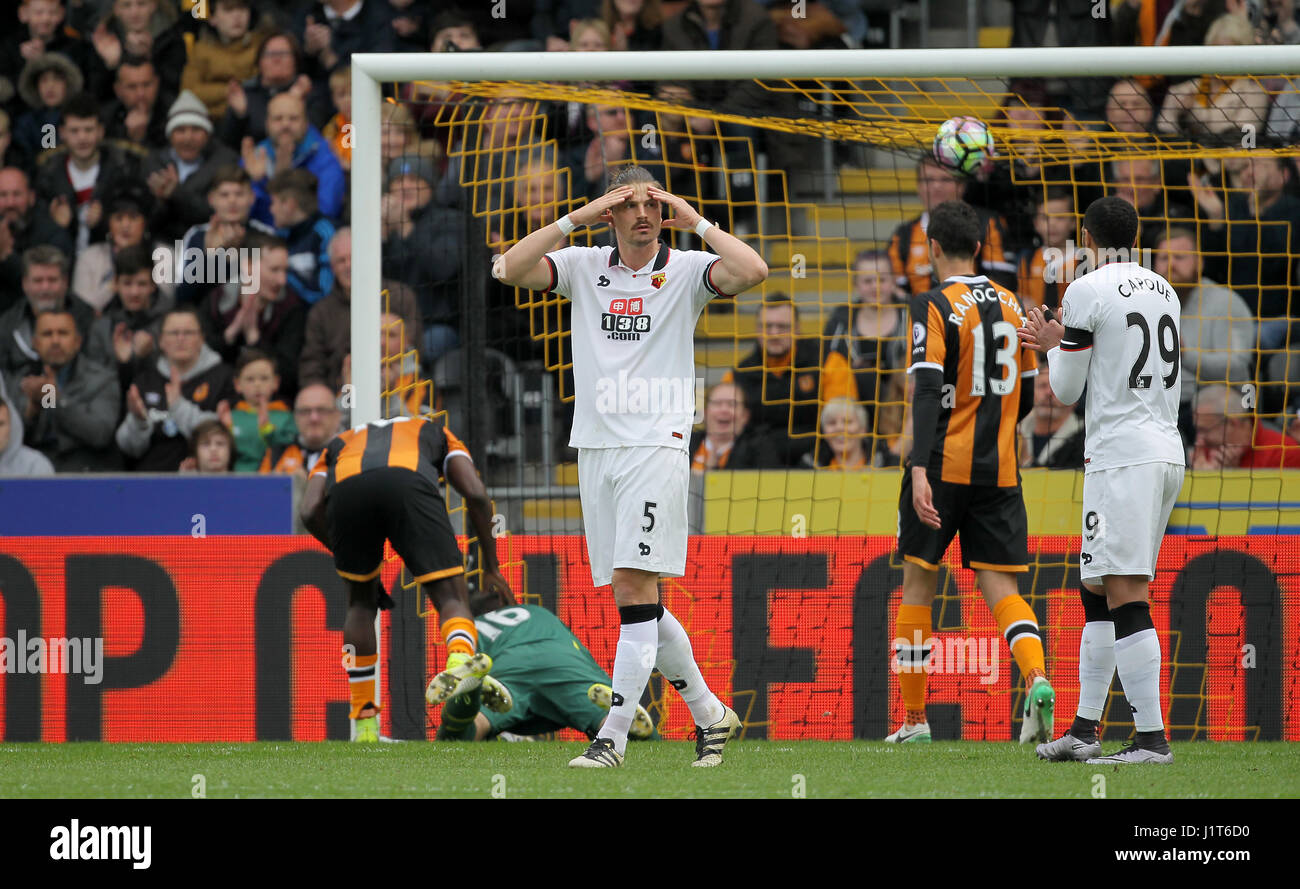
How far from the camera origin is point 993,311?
20.9 ft

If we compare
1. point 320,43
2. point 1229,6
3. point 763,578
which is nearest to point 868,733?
point 763,578

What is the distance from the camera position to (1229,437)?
8.76m

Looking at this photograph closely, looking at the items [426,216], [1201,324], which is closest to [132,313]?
[426,216]

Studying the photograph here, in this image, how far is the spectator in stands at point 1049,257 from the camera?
28.9 ft

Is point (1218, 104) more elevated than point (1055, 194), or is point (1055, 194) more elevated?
point (1218, 104)

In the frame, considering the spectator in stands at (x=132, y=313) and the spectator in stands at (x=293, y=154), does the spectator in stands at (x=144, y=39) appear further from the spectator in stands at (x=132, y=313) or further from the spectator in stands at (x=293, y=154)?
the spectator in stands at (x=132, y=313)

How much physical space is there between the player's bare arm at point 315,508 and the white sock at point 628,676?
1.92 meters

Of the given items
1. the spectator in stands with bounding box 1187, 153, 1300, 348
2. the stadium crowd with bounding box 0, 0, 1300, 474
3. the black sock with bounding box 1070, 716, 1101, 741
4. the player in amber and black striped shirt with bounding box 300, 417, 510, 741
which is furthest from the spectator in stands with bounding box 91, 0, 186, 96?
the black sock with bounding box 1070, 716, 1101, 741

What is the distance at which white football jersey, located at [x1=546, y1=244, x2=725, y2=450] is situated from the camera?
519 cm

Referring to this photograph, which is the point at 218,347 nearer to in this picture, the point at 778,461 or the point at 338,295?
the point at 338,295

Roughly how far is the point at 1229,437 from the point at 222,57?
763 cm

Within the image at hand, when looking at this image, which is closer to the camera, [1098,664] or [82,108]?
[1098,664]

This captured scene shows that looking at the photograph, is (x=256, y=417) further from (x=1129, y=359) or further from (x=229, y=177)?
(x=1129, y=359)

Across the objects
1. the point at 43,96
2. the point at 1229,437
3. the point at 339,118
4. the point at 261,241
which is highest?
the point at 43,96
